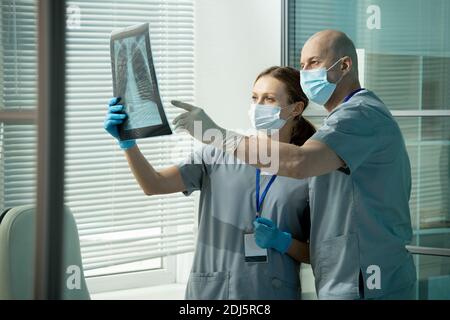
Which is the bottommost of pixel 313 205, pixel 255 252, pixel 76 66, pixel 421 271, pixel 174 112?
pixel 421 271

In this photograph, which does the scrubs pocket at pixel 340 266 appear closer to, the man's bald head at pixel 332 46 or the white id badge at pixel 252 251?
the white id badge at pixel 252 251

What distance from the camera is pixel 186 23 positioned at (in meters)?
3.01

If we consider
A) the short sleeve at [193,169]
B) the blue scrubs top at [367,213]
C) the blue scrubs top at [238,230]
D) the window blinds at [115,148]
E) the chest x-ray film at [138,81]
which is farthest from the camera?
the window blinds at [115,148]

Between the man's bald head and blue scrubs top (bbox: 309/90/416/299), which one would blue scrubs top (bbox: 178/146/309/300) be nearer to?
blue scrubs top (bbox: 309/90/416/299)

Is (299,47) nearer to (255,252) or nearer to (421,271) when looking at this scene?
(421,271)

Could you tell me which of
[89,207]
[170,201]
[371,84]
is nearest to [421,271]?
[371,84]

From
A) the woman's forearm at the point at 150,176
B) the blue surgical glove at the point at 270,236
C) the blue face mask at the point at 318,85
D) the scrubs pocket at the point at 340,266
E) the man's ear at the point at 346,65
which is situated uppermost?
the man's ear at the point at 346,65

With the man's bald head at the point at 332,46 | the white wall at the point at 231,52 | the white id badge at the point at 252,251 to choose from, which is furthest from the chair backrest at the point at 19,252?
the white wall at the point at 231,52

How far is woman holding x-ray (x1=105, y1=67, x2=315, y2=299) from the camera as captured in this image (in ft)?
5.74

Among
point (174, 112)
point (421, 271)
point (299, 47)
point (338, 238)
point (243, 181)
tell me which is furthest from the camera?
point (174, 112)

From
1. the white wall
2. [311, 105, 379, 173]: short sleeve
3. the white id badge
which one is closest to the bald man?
[311, 105, 379, 173]: short sleeve

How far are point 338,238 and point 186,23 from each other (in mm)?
1616

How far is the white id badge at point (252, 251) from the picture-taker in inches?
69.0

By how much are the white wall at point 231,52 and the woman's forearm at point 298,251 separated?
114 centimetres
